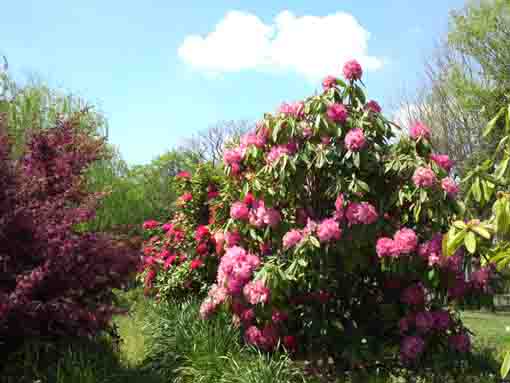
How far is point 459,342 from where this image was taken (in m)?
5.49

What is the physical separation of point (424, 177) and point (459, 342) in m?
1.82

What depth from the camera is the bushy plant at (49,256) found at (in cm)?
473

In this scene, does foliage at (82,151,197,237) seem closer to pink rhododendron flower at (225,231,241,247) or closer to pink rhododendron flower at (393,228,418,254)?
pink rhododendron flower at (225,231,241,247)

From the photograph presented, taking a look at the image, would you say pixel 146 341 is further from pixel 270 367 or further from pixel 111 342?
pixel 270 367

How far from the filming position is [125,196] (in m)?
27.0

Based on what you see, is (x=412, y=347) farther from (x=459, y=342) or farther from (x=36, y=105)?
(x=36, y=105)

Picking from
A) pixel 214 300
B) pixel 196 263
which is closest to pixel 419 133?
pixel 214 300

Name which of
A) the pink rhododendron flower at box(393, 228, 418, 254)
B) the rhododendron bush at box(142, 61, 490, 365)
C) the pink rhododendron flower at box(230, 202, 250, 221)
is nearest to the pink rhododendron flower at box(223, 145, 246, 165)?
the rhododendron bush at box(142, 61, 490, 365)

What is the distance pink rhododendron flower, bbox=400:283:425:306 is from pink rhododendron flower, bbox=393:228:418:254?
610 mm

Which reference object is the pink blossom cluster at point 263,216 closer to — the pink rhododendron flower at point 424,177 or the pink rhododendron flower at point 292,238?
the pink rhododendron flower at point 292,238

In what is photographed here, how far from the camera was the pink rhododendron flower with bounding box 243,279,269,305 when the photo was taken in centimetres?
497

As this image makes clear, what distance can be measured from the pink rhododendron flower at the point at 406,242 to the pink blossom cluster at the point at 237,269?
1376mm

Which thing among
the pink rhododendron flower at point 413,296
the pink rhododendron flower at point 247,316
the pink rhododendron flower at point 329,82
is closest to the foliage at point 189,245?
the pink rhododendron flower at point 247,316

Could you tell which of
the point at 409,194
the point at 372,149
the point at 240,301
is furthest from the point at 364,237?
the point at 240,301
